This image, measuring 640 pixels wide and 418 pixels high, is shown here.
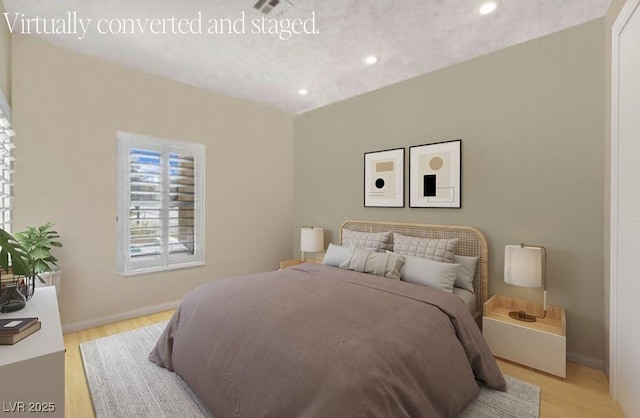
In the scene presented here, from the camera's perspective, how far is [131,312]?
3.41 meters

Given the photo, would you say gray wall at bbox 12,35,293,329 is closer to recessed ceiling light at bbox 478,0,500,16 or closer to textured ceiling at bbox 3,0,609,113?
textured ceiling at bbox 3,0,609,113

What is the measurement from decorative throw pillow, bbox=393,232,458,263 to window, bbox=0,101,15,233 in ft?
11.2

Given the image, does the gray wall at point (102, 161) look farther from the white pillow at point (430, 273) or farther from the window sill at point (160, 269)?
the white pillow at point (430, 273)

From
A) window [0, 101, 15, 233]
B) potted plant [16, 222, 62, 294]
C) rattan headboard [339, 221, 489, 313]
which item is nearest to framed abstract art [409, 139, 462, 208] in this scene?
rattan headboard [339, 221, 489, 313]

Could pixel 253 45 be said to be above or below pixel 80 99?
above

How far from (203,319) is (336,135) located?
298cm

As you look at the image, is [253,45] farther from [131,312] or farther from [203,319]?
[131,312]

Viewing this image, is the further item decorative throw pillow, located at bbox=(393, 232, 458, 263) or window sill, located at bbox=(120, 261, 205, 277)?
window sill, located at bbox=(120, 261, 205, 277)

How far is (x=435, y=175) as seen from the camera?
3223 mm

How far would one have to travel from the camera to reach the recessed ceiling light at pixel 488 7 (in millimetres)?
2176

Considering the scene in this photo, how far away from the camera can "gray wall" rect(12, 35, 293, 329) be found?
2812 mm

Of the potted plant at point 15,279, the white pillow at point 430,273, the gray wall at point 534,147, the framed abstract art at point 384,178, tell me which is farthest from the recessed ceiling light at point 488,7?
the potted plant at point 15,279

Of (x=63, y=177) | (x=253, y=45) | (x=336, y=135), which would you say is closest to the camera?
(x=253, y=45)

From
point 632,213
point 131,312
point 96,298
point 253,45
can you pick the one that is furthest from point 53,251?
point 632,213
